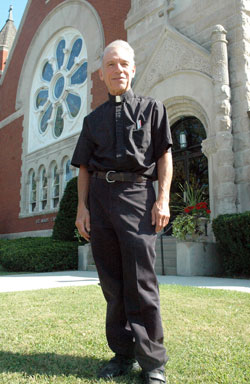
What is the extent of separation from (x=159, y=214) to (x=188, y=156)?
29.3ft

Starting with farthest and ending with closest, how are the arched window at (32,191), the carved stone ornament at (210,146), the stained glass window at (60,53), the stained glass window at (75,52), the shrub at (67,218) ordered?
1. the arched window at (32,191)
2. the stained glass window at (60,53)
3. the stained glass window at (75,52)
4. the shrub at (67,218)
5. the carved stone ornament at (210,146)

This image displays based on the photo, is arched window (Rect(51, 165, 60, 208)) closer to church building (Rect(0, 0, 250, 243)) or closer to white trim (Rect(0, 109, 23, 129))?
church building (Rect(0, 0, 250, 243))

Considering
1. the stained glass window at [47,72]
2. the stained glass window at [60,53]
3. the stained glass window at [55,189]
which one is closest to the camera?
the stained glass window at [55,189]

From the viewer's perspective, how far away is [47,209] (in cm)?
1773

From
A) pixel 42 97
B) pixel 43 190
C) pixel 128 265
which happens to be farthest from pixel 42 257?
pixel 42 97

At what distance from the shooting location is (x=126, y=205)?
2.16 meters

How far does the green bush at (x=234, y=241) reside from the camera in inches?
261

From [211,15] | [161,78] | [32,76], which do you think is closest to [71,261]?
[161,78]

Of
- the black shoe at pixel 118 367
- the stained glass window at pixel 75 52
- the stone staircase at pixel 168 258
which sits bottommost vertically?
the black shoe at pixel 118 367

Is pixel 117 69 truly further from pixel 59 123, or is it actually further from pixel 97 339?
pixel 59 123

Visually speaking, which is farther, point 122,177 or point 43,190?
point 43,190

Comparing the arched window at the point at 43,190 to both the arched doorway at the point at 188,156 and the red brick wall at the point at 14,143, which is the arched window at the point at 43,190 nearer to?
the red brick wall at the point at 14,143

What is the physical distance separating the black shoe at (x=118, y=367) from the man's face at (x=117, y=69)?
1.69 meters

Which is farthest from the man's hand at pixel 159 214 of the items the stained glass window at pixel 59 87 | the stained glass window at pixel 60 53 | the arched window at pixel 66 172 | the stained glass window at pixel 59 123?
the stained glass window at pixel 60 53
